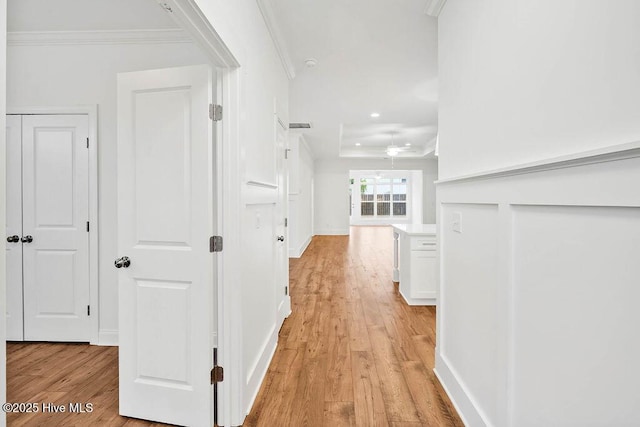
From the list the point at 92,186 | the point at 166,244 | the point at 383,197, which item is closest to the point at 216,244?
the point at 166,244

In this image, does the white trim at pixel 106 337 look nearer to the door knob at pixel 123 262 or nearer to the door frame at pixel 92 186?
the door frame at pixel 92 186

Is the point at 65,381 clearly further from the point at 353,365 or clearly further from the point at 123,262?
the point at 353,365

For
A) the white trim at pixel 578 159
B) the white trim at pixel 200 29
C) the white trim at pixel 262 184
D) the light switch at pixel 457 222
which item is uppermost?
the white trim at pixel 200 29

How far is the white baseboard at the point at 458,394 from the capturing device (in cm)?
156

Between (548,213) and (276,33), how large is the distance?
233 centimetres

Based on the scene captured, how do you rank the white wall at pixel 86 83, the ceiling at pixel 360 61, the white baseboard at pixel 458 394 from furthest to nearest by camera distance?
the white wall at pixel 86 83 → the ceiling at pixel 360 61 → the white baseboard at pixel 458 394

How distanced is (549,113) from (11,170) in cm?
362

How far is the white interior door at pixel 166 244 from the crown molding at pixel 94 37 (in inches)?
40.6

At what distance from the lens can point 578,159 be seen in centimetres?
88

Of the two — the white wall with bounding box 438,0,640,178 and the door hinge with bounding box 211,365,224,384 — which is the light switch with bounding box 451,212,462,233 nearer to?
the white wall with bounding box 438,0,640,178

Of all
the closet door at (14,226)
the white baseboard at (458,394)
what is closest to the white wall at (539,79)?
the white baseboard at (458,394)

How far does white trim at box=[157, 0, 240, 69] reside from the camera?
1.16 meters

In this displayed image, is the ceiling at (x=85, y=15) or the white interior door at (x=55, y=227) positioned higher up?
the ceiling at (x=85, y=15)

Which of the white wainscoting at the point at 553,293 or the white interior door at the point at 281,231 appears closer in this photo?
the white wainscoting at the point at 553,293
